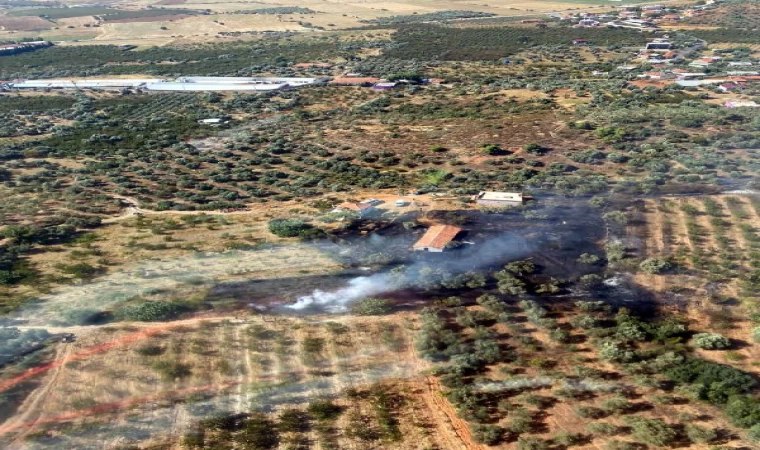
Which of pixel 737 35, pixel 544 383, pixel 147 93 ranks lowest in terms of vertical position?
pixel 544 383

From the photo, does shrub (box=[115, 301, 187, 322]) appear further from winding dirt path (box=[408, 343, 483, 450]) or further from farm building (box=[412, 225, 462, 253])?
farm building (box=[412, 225, 462, 253])

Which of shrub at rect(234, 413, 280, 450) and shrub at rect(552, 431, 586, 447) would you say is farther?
shrub at rect(234, 413, 280, 450)

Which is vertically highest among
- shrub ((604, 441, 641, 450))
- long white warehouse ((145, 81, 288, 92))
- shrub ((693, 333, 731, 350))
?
long white warehouse ((145, 81, 288, 92))

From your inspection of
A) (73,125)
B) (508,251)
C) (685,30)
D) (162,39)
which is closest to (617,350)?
(508,251)

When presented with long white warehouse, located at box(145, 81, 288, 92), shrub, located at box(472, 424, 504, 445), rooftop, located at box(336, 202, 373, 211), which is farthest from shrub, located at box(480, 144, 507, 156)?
long white warehouse, located at box(145, 81, 288, 92)

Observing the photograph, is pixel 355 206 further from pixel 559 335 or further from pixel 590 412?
pixel 590 412

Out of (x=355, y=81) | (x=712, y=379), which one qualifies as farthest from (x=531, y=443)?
(x=355, y=81)

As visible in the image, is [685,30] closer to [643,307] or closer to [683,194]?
[683,194]
